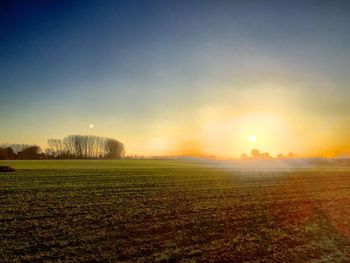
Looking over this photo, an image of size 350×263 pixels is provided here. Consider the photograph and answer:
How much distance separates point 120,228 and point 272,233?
599 cm

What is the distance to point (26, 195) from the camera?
18.9 meters

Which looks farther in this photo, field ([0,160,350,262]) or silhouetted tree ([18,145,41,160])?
silhouetted tree ([18,145,41,160])

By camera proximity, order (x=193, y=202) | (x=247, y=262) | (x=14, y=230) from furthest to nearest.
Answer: (x=193, y=202)
(x=14, y=230)
(x=247, y=262)

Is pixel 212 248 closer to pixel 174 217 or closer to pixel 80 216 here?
pixel 174 217

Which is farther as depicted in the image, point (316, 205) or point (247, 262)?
point (316, 205)

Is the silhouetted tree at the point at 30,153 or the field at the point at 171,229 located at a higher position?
the silhouetted tree at the point at 30,153

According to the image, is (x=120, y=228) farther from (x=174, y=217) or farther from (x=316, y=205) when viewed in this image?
(x=316, y=205)

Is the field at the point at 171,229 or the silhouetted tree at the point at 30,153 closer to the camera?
the field at the point at 171,229

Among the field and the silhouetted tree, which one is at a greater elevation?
the silhouetted tree

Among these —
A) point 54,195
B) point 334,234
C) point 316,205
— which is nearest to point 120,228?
point 334,234

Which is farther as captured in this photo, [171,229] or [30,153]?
[30,153]

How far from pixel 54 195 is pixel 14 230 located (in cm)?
854

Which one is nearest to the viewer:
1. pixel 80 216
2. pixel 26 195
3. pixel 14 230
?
pixel 14 230

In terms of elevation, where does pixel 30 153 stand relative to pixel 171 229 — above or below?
above
